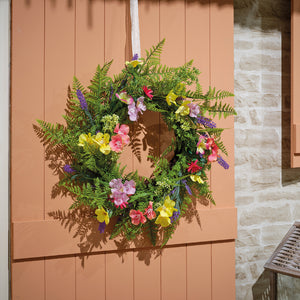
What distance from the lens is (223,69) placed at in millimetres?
1825

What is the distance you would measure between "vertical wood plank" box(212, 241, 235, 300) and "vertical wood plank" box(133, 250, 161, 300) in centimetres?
34

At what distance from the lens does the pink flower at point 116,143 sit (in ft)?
4.76

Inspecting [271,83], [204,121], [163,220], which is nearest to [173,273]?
Answer: [163,220]

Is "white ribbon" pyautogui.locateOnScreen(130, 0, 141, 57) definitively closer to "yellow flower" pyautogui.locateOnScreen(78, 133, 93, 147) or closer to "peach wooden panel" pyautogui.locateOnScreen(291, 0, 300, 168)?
"yellow flower" pyautogui.locateOnScreen(78, 133, 93, 147)

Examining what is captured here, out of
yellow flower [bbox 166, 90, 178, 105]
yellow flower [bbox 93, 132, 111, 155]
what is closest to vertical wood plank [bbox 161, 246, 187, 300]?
yellow flower [bbox 93, 132, 111, 155]

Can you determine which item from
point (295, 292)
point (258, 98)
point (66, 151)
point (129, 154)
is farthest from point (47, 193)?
point (295, 292)

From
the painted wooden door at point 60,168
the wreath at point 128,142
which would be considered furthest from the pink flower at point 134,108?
the painted wooden door at point 60,168

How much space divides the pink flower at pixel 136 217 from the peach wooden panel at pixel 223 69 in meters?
0.52

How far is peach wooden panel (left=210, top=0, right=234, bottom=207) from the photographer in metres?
1.81

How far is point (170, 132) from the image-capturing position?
1.75 meters

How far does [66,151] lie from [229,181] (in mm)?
939

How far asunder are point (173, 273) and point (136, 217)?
1.64ft

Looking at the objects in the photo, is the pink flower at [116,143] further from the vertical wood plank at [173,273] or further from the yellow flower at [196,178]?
the vertical wood plank at [173,273]

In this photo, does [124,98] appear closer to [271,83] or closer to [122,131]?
[122,131]
